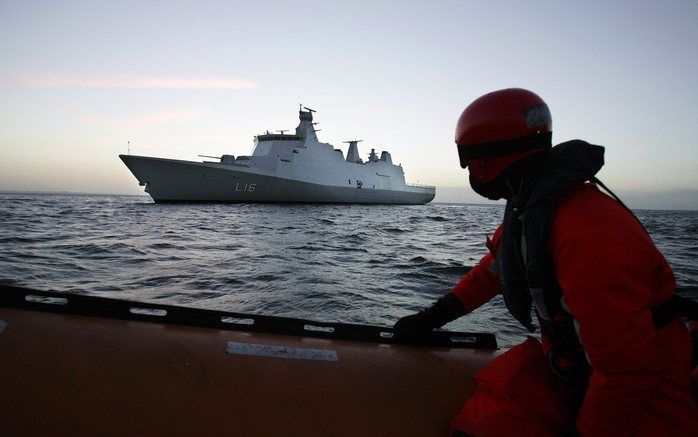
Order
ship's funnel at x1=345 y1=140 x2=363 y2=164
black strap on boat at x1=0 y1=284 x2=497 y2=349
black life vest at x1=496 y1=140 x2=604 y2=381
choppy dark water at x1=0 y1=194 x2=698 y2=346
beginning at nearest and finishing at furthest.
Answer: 1. black life vest at x1=496 y1=140 x2=604 y2=381
2. black strap on boat at x1=0 y1=284 x2=497 y2=349
3. choppy dark water at x1=0 y1=194 x2=698 y2=346
4. ship's funnel at x1=345 y1=140 x2=363 y2=164

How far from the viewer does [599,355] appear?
980 mm

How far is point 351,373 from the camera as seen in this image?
1.62m

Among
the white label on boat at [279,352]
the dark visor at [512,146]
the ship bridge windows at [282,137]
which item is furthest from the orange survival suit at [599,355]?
the ship bridge windows at [282,137]

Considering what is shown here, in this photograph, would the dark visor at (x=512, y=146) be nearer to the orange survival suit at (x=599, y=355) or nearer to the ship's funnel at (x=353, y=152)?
the orange survival suit at (x=599, y=355)

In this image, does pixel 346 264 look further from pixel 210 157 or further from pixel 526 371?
pixel 210 157

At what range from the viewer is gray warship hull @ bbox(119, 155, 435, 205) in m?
26.3

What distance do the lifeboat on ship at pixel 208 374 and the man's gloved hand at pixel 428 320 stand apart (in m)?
0.05

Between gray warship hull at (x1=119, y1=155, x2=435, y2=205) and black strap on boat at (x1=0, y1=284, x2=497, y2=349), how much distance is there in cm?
2657

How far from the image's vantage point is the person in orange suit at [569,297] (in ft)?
3.16

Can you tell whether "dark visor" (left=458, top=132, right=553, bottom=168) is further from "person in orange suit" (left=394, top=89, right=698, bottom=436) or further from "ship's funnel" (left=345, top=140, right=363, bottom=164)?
"ship's funnel" (left=345, top=140, right=363, bottom=164)

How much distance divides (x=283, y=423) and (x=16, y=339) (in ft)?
3.75

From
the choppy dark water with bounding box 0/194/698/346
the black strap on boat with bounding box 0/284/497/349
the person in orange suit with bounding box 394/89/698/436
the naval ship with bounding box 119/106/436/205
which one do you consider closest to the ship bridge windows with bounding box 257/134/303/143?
the naval ship with bounding box 119/106/436/205

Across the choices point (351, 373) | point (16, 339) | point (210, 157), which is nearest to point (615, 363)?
point (351, 373)

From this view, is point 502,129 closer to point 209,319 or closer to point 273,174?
point 209,319
